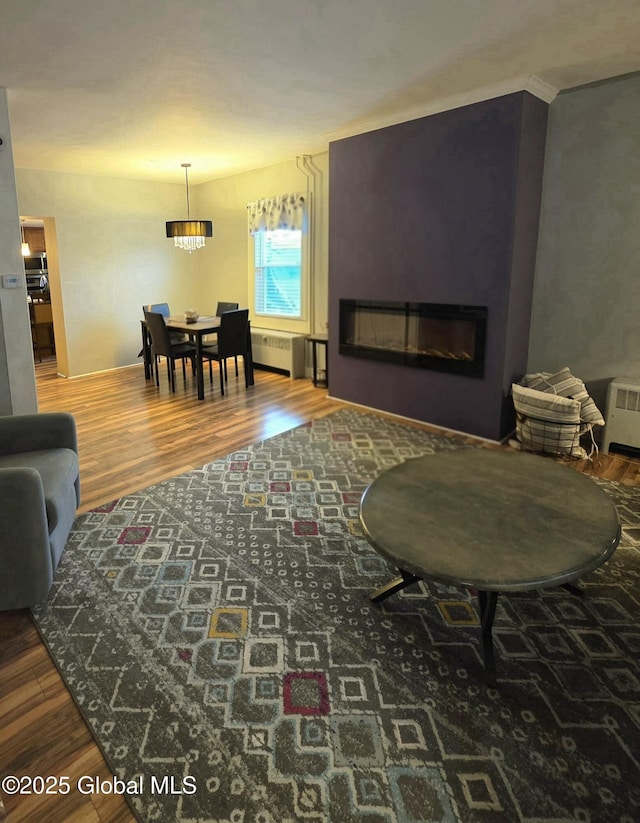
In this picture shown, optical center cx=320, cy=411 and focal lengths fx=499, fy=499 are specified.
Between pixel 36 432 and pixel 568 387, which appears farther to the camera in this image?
pixel 568 387

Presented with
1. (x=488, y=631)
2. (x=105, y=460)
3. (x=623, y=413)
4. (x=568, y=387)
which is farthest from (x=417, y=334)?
(x=488, y=631)

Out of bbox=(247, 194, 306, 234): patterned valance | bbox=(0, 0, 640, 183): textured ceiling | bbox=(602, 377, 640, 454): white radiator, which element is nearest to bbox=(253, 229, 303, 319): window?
bbox=(247, 194, 306, 234): patterned valance

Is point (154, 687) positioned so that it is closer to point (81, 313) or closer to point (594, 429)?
point (594, 429)

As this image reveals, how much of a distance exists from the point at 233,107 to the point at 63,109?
1365 millimetres

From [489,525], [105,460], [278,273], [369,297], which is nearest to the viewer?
[489,525]

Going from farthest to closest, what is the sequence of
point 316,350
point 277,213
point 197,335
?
1. point 277,213
2. point 316,350
3. point 197,335

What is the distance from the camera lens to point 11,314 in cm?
362

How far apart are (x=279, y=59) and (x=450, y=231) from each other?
1.84 meters

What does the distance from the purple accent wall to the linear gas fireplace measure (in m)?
0.08

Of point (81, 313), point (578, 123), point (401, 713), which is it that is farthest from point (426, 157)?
point (81, 313)

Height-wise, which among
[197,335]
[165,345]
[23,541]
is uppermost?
[197,335]

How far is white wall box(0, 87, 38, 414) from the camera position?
347cm

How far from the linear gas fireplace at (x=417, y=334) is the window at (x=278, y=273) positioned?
5.45 feet

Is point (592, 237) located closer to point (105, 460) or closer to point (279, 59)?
point (279, 59)
